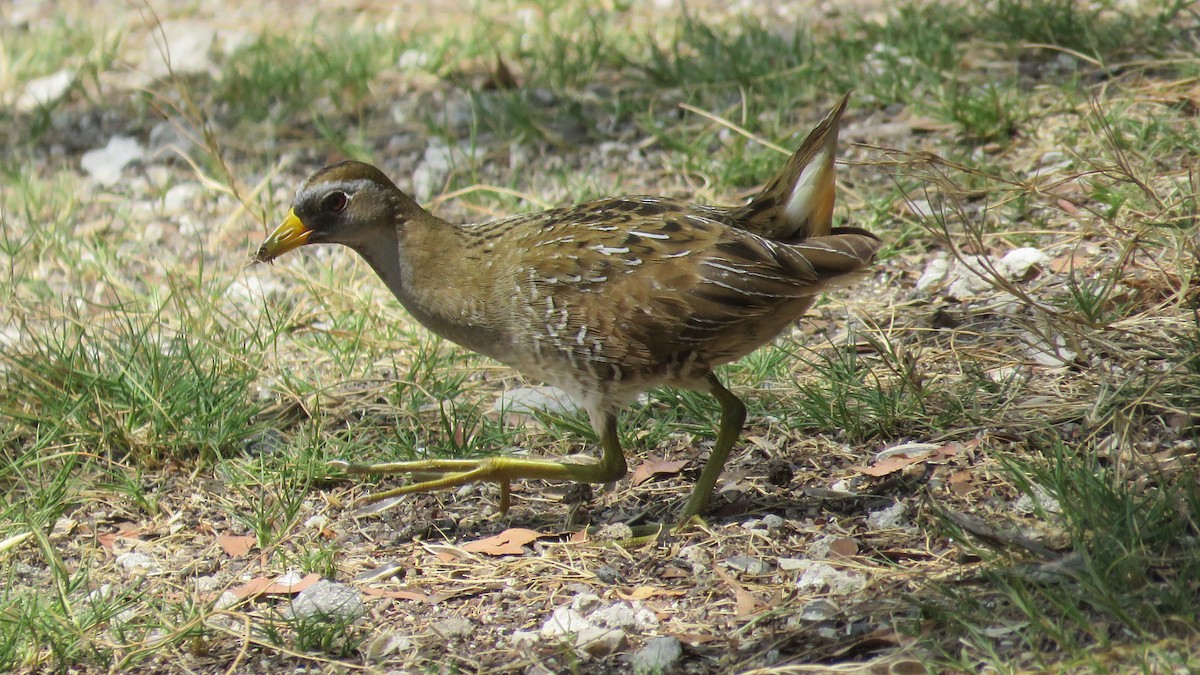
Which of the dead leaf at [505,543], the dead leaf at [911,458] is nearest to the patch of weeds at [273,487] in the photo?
the dead leaf at [505,543]

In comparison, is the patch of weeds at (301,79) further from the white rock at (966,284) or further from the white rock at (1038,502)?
the white rock at (1038,502)

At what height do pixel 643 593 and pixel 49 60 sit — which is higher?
pixel 49 60

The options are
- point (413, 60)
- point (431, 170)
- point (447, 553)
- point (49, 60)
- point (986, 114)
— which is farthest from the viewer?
point (49, 60)

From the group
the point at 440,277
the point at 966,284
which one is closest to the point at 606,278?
the point at 440,277

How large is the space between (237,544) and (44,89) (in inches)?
177

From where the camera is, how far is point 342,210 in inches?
168

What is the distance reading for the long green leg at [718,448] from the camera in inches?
158

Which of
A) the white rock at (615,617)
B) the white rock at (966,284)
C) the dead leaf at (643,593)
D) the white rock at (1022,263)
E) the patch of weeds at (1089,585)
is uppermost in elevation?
the patch of weeds at (1089,585)

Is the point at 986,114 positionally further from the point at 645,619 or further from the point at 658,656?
the point at 658,656

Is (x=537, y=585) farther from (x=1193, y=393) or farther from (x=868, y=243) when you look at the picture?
(x=1193, y=393)

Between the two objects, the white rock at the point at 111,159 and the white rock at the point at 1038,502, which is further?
the white rock at the point at 111,159

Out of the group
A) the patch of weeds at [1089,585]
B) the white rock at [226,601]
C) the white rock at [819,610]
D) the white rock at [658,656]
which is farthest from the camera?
the white rock at [226,601]

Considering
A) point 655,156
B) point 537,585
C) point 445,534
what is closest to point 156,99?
point 655,156

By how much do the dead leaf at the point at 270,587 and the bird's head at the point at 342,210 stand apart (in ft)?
3.47
